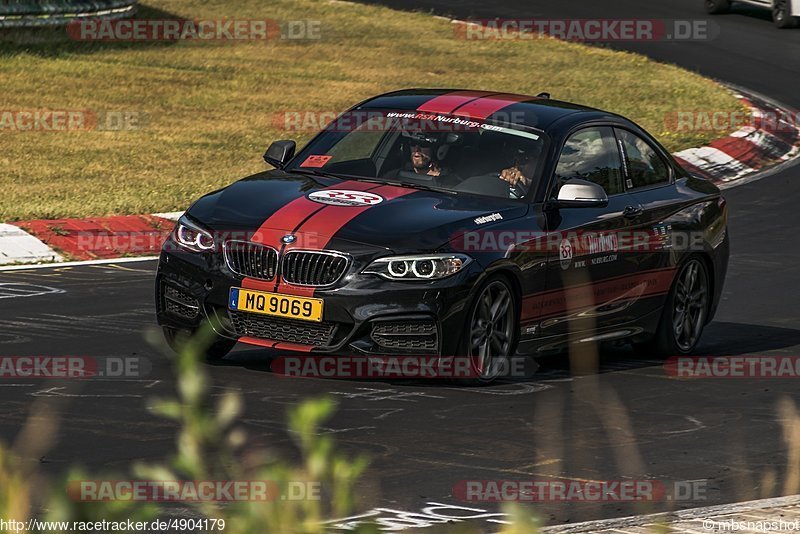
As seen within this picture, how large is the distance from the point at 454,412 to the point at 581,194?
168cm

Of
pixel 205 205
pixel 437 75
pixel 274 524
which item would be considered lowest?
pixel 437 75

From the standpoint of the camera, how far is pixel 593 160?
397 inches

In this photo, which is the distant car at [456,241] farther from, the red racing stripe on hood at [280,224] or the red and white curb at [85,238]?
the red and white curb at [85,238]

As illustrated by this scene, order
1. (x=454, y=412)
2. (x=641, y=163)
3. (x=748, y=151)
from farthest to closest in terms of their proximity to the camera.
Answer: (x=748, y=151)
(x=641, y=163)
(x=454, y=412)

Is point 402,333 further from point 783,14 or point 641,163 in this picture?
point 783,14

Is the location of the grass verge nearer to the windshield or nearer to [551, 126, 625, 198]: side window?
the windshield

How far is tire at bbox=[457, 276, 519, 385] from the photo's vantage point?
28.8 ft

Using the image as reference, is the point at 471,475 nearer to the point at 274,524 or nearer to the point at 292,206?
the point at 292,206

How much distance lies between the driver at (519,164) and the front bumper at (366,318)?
1.05 metres

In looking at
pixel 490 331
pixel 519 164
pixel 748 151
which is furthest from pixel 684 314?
pixel 748 151

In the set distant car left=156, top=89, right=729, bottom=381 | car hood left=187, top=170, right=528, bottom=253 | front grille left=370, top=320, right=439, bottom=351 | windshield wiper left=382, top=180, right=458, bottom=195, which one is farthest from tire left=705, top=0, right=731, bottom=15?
front grille left=370, top=320, right=439, bottom=351

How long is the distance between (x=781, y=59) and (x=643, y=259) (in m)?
16.6

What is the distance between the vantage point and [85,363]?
9.19 metres

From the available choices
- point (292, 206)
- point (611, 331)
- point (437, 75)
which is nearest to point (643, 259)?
point (611, 331)
